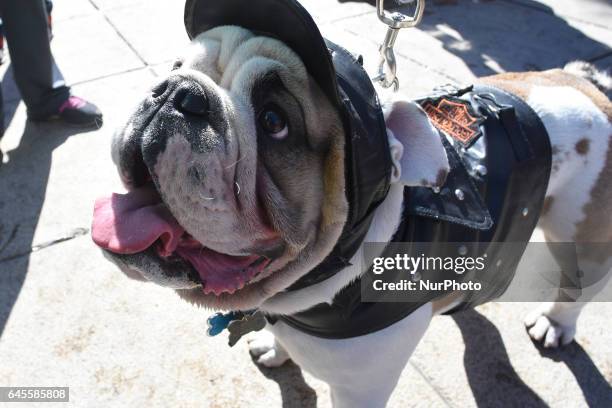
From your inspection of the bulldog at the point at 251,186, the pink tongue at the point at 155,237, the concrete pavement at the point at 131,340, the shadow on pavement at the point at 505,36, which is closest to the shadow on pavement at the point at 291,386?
the concrete pavement at the point at 131,340

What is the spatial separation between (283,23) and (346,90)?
28cm

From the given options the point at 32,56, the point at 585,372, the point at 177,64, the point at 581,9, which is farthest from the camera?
the point at 581,9

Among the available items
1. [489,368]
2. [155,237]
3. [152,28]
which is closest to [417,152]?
[155,237]

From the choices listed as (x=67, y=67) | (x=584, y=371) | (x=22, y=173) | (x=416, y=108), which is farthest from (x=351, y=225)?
(x=67, y=67)

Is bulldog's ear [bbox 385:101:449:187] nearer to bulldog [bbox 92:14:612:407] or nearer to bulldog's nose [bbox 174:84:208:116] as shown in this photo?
bulldog [bbox 92:14:612:407]

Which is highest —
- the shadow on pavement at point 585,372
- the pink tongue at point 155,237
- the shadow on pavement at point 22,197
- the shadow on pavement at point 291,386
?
the pink tongue at point 155,237

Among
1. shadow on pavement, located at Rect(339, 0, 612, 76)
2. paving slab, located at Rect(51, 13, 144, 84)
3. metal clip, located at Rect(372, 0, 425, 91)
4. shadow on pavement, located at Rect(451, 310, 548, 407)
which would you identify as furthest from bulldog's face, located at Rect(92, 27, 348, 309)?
shadow on pavement, located at Rect(339, 0, 612, 76)

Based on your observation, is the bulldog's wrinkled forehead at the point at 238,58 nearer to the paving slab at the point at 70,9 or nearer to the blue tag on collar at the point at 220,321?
the blue tag on collar at the point at 220,321

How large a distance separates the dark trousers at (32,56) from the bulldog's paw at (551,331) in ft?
12.9

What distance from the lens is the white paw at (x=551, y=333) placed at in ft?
9.80

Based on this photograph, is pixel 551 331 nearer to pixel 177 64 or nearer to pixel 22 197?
pixel 177 64

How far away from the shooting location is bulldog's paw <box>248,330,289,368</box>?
9.28ft

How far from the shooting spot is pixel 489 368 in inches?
115

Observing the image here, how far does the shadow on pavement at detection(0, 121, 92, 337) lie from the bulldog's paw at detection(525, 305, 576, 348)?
3007 mm
